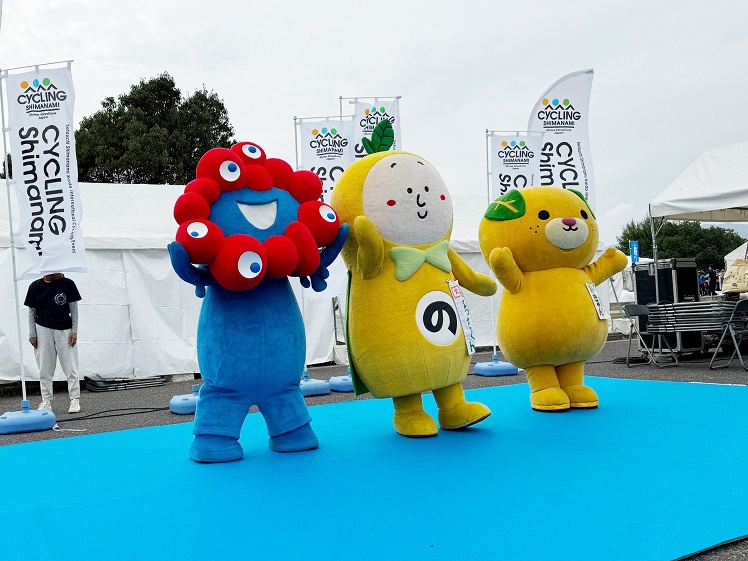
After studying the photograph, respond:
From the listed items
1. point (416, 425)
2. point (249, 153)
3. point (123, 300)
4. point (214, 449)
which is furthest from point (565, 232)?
point (123, 300)

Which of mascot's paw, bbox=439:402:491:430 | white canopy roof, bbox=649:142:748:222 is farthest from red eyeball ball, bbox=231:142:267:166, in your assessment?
white canopy roof, bbox=649:142:748:222

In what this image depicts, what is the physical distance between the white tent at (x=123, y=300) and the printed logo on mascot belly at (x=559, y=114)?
3.68 meters

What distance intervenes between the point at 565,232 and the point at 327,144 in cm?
420

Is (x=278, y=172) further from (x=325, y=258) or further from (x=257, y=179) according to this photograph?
(x=325, y=258)

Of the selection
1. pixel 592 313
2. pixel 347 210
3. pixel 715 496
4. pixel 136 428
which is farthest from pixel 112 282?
pixel 715 496

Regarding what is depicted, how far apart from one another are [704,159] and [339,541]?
29.9ft

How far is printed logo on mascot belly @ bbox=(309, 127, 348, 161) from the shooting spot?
27.9 ft

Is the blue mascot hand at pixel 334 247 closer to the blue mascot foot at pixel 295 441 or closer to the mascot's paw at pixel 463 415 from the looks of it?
the blue mascot foot at pixel 295 441

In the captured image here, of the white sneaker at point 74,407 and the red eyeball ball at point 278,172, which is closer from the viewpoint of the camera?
the red eyeball ball at point 278,172

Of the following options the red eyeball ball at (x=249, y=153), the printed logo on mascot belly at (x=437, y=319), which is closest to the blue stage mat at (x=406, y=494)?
the printed logo on mascot belly at (x=437, y=319)

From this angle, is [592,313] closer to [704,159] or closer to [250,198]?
[250,198]

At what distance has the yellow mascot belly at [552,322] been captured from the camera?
199 inches

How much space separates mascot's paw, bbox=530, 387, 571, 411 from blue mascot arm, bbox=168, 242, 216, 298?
8.87ft

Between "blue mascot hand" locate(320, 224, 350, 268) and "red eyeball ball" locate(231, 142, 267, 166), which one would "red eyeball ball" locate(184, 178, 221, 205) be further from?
"blue mascot hand" locate(320, 224, 350, 268)
